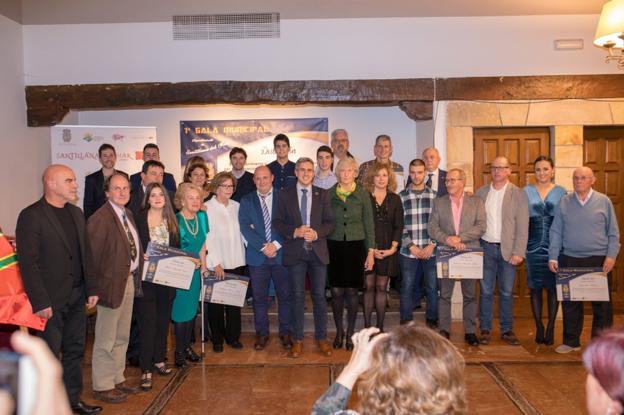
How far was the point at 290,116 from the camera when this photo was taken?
7.42 metres

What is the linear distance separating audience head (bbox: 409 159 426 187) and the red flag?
332 cm

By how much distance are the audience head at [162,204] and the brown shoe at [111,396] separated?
1172mm

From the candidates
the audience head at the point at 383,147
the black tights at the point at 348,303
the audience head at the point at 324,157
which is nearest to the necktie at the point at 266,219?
the audience head at the point at 324,157

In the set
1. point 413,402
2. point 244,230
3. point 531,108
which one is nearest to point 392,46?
point 531,108

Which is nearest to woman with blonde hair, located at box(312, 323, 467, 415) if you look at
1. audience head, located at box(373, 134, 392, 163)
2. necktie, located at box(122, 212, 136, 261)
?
necktie, located at box(122, 212, 136, 261)

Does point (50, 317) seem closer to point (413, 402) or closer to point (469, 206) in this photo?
point (413, 402)

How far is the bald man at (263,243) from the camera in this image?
5035 mm

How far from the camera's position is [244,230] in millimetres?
5066

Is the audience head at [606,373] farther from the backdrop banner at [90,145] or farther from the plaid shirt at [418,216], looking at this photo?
the backdrop banner at [90,145]

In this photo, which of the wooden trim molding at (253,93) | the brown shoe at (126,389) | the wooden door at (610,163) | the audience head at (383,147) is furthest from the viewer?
the wooden door at (610,163)

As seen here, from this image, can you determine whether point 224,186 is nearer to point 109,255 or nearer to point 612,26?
point 109,255

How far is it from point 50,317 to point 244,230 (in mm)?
1982

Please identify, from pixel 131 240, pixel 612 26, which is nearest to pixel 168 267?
pixel 131 240

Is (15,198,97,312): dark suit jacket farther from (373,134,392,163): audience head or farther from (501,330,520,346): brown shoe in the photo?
A: (501,330,520,346): brown shoe
